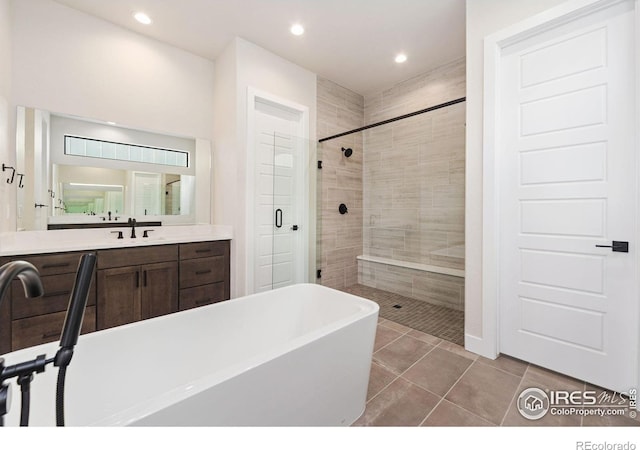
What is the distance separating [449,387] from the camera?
69.3 inches

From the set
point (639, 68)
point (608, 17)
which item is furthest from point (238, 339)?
point (608, 17)

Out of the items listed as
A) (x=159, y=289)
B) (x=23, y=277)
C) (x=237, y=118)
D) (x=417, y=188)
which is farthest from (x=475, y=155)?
(x=159, y=289)

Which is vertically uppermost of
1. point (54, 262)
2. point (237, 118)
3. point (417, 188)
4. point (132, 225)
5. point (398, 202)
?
point (237, 118)

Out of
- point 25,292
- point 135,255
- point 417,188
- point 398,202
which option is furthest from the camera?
point 398,202

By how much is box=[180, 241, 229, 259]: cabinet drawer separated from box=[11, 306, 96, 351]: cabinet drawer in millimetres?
890

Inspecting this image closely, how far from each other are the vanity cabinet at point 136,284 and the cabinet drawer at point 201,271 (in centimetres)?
8

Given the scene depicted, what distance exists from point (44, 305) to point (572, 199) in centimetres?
379

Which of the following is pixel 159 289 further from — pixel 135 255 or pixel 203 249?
pixel 203 249

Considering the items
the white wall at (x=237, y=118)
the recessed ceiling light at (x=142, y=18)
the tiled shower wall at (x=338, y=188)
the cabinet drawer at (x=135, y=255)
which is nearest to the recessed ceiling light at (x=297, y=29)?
the white wall at (x=237, y=118)

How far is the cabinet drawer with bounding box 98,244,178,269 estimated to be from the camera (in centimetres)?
219

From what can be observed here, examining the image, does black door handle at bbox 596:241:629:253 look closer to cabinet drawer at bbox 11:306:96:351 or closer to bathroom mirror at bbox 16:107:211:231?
bathroom mirror at bbox 16:107:211:231

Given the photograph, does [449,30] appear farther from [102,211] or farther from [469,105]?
[102,211]

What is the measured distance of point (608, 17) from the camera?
171cm

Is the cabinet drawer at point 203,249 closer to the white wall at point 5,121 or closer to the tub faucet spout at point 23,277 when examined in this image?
the white wall at point 5,121
